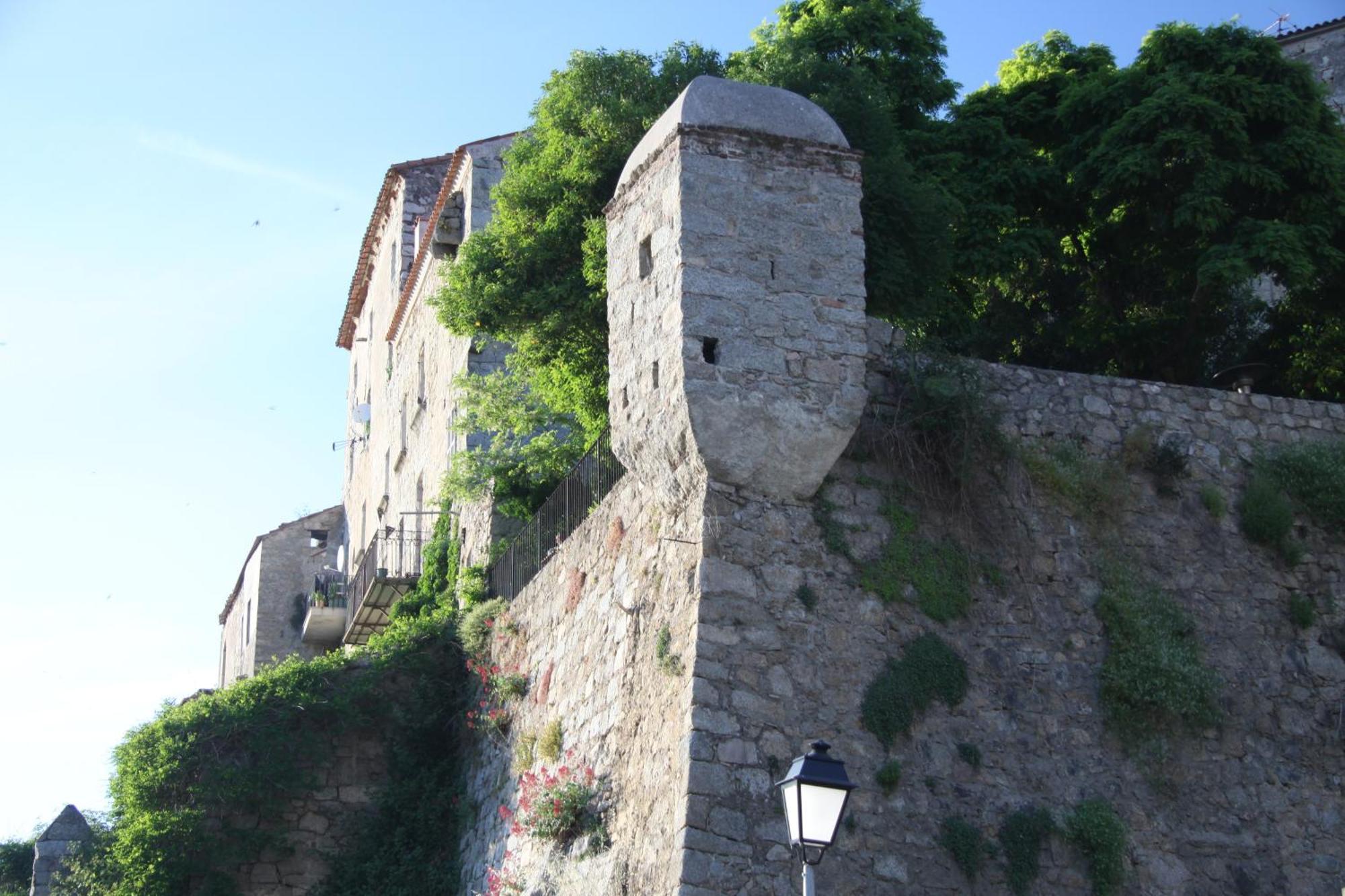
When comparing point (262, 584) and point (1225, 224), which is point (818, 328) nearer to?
point (1225, 224)

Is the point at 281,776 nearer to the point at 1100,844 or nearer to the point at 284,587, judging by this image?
the point at 1100,844

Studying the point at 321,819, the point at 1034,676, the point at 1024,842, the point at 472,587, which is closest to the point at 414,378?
the point at 472,587

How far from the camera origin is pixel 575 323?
17.7 meters

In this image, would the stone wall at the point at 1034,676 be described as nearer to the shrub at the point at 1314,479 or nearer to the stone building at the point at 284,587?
the shrub at the point at 1314,479

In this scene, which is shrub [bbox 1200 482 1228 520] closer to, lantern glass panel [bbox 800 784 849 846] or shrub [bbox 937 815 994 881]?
shrub [bbox 937 815 994 881]

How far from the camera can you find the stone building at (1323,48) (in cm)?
2550

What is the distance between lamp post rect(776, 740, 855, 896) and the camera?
8383 millimetres

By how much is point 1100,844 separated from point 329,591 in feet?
61.7

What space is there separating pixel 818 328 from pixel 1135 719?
3552 millimetres

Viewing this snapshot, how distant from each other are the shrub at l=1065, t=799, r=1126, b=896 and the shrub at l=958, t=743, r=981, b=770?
A: 71cm

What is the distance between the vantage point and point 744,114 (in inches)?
496

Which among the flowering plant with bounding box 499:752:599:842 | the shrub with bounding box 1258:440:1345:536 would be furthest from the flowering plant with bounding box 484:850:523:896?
the shrub with bounding box 1258:440:1345:536

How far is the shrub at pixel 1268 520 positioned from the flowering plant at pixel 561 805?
5.46 metres

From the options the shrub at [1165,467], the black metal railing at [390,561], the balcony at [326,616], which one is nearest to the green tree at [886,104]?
the shrub at [1165,467]
